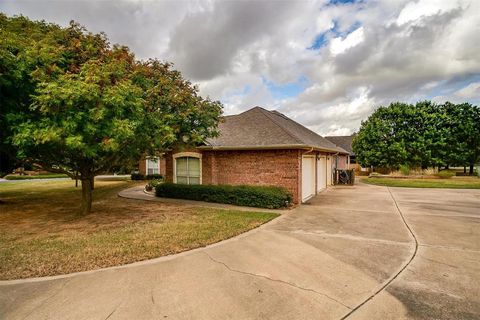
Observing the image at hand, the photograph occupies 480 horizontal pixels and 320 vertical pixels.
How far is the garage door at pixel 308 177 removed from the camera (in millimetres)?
13141

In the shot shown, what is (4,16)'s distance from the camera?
836cm

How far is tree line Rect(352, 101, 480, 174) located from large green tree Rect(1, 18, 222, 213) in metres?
25.5

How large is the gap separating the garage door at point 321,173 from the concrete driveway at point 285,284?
9662 millimetres

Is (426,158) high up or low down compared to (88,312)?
up

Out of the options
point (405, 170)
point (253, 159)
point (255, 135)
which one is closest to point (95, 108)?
point (253, 159)

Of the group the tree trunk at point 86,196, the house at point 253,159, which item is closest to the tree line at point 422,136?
the house at point 253,159

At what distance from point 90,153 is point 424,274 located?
8658mm

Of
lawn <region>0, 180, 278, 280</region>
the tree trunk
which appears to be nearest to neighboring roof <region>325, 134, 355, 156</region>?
lawn <region>0, 180, 278, 280</region>

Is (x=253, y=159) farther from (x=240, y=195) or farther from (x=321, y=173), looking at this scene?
(x=321, y=173)

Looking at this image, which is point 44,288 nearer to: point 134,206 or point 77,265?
point 77,265

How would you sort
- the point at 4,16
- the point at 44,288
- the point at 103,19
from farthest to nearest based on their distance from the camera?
the point at 103,19 < the point at 4,16 < the point at 44,288

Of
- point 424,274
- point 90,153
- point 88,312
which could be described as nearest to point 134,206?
point 90,153

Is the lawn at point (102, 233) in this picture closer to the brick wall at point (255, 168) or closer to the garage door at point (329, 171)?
the brick wall at point (255, 168)

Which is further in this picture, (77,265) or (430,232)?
(430,232)
